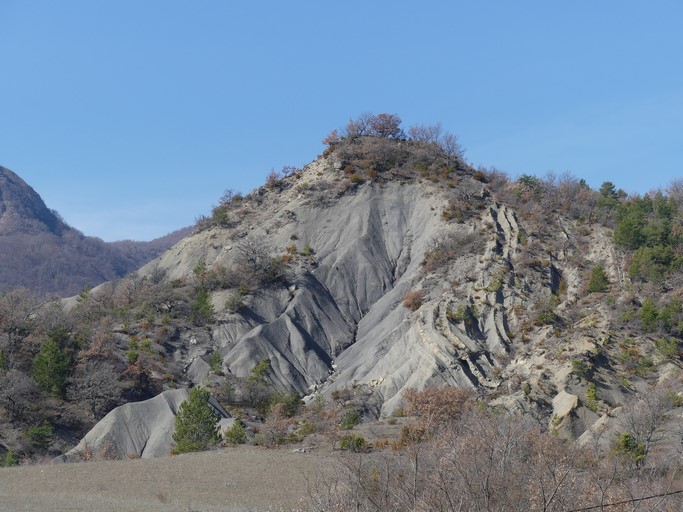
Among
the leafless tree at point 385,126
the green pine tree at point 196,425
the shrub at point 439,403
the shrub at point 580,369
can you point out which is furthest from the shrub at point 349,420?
the leafless tree at point 385,126

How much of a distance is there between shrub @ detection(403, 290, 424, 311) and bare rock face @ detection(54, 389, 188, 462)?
760 inches

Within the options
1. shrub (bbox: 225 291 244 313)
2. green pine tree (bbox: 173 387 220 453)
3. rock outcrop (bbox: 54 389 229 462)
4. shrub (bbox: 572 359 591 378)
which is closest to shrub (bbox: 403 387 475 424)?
shrub (bbox: 572 359 591 378)

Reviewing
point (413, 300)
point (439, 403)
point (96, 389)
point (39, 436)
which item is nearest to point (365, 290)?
point (413, 300)

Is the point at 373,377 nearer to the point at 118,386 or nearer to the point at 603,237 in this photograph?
the point at 118,386

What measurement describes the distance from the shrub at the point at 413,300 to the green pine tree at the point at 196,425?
68.9 feet

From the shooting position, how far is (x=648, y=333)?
4900 cm

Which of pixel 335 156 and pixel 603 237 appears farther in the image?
pixel 335 156

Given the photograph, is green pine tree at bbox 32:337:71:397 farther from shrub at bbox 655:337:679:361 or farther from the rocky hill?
shrub at bbox 655:337:679:361

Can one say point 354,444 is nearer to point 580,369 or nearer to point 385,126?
point 580,369

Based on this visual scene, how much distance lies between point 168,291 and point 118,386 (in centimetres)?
1446

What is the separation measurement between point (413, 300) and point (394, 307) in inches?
132

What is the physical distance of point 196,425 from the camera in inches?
1608

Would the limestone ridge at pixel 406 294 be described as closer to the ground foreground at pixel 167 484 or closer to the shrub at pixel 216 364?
the shrub at pixel 216 364

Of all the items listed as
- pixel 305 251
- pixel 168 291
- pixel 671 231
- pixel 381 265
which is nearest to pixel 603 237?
pixel 671 231
